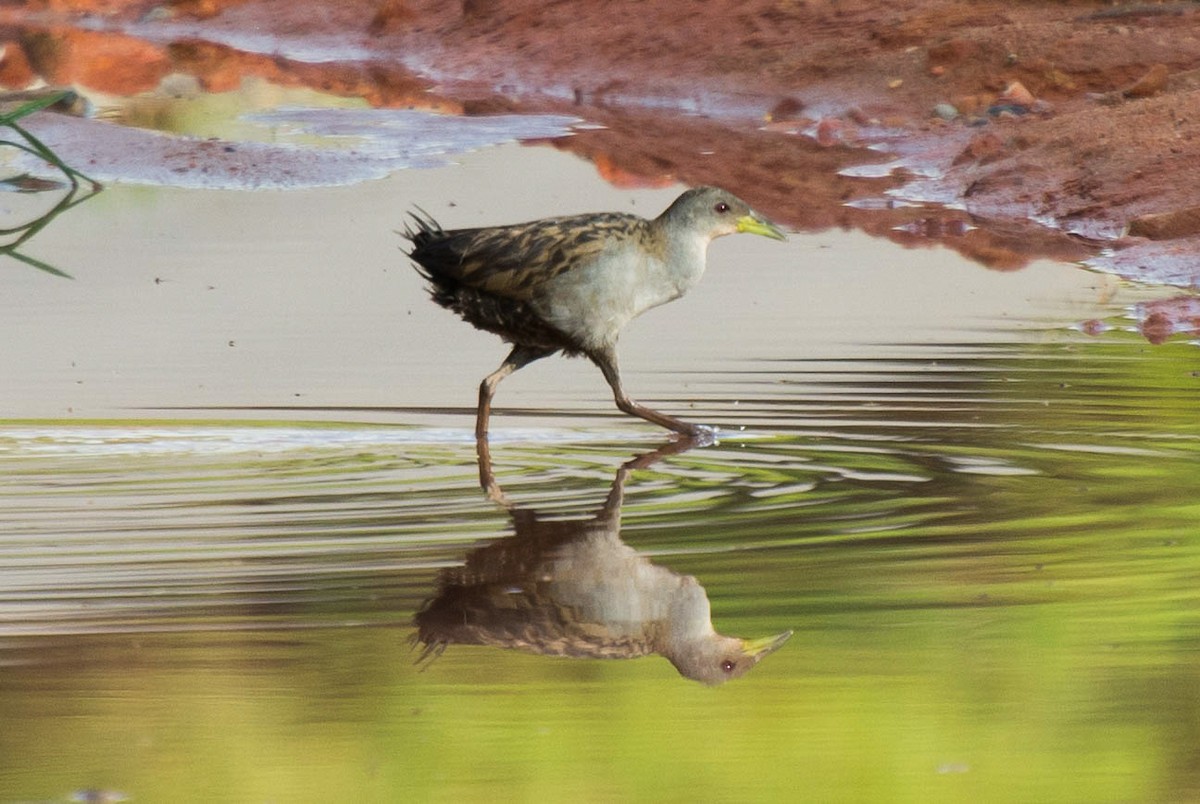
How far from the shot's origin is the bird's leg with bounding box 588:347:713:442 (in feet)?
26.7

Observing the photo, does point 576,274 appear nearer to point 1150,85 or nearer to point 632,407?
point 632,407

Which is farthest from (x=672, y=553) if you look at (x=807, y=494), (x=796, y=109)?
(x=796, y=109)

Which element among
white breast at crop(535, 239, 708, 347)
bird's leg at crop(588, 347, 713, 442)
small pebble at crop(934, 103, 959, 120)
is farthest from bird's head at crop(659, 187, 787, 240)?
small pebble at crop(934, 103, 959, 120)

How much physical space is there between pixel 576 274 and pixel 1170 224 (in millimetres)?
5444

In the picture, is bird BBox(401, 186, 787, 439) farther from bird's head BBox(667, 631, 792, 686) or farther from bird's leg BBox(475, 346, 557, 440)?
bird's head BBox(667, 631, 792, 686)

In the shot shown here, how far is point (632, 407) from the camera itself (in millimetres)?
8289

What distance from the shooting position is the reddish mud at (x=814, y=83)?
14.0 meters

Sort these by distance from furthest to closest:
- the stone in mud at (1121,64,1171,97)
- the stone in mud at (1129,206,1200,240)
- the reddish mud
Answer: the stone in mud at (1121,64,1171,97) < the reddish mud < the stone in mud at (1129,206,1200,240)

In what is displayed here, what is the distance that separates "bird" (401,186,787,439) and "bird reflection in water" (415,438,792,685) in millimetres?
1476

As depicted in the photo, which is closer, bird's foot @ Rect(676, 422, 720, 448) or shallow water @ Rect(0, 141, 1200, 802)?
shallow water @ Rect(0, 141, 1200, 802)

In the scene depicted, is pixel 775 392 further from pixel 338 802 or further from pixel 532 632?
pixel 338 802

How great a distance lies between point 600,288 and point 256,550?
80.2 inches

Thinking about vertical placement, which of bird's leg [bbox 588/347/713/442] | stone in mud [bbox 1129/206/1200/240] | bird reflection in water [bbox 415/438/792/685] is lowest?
stone in mud [bbox 1129/206/1200/240]

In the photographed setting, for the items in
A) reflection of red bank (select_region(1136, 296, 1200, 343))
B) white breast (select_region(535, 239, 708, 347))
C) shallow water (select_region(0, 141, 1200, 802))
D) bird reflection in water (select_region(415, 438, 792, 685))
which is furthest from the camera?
reflection of red bank (select_region(1136, 296, 1200, 343))
